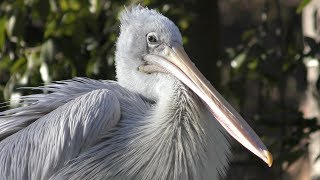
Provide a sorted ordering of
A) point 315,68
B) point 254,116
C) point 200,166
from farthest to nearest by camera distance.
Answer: point 254,116 → point 315,68 → point 200,166

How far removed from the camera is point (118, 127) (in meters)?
4.66

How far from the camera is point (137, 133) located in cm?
460

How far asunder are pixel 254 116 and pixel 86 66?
1.26 metres

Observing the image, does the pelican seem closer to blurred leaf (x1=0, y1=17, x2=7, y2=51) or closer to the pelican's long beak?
the pelican's long beak

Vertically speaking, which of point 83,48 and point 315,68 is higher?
point 83,48

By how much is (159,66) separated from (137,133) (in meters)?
0.39

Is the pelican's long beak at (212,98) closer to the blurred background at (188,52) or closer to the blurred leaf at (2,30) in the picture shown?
the blurred background at (188,52)

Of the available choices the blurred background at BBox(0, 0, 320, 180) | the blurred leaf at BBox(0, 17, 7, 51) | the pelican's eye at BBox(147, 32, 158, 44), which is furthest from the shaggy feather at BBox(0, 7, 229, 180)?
the blurred leaf at BBox(0, 17, 7, 51)

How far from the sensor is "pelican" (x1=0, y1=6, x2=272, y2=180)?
4535mm

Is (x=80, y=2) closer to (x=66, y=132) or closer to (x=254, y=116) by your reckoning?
(x=254, y=116)

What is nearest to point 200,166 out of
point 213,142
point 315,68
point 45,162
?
point 213,142

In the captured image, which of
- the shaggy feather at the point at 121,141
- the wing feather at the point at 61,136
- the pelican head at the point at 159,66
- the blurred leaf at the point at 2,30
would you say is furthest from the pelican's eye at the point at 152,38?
the blurred leaf at the point at 2,30

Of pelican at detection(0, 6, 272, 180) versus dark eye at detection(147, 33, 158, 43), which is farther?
dark eye at detection(147, 33, 158, 43)

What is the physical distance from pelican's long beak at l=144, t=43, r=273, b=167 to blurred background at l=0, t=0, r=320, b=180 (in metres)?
1.32
